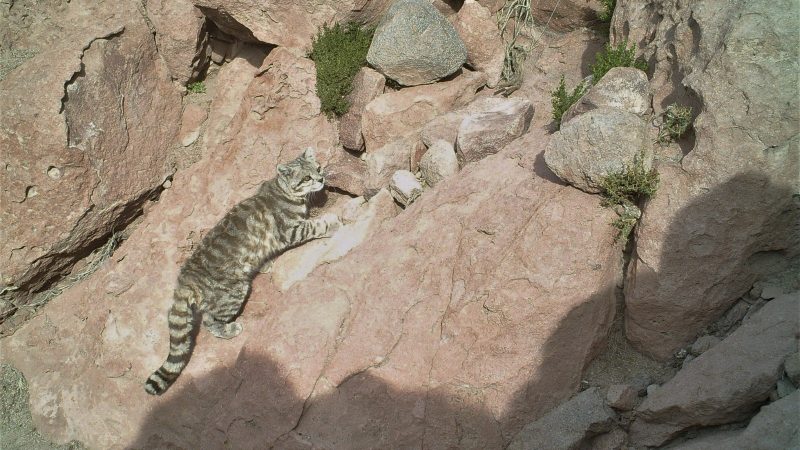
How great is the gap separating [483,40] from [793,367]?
636 centimetres

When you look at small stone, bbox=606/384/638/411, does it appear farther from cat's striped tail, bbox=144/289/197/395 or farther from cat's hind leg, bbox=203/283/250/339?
cat's striped tail, bbox=144/289/197/395

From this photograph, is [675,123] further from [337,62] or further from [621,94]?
[337,62]

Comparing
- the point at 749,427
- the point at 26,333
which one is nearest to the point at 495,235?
the point at 749,427

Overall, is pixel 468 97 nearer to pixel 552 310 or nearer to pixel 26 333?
pixel 552 310

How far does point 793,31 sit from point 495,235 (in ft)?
10.4

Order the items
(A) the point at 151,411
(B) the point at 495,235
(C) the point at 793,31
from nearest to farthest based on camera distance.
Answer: (C) the point at 793,31
(B) the point at 495,235
(A) the point at 151,411

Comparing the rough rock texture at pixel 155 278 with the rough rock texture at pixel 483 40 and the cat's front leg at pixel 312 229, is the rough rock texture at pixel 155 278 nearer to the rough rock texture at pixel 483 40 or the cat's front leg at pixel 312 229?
the cat's front leg at pixel 312 229

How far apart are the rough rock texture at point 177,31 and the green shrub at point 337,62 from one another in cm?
213

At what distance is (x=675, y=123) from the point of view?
5.30 metres

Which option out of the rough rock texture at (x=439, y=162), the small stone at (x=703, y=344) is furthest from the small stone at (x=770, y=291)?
the rough rock texture at (x=439, y=162)

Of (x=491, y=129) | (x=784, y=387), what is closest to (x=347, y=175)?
(x=491, y=129)

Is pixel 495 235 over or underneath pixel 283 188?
over

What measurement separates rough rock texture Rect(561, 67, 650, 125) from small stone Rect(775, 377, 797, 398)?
2.94m

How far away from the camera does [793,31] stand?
4445 millimetres
